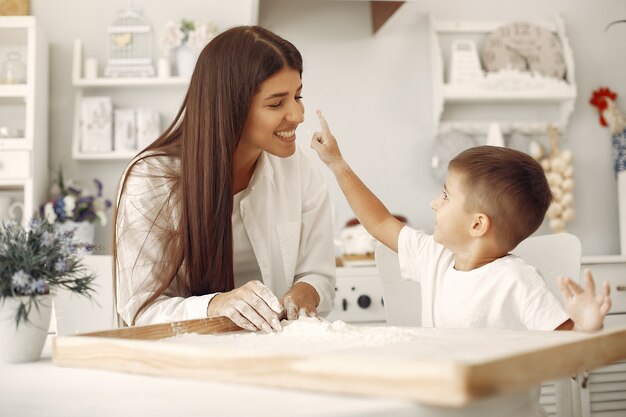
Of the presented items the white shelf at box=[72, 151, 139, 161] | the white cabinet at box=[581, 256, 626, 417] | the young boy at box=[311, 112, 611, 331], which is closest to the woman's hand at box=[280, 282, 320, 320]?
the young boy at box=[311, 112, 611, 331]

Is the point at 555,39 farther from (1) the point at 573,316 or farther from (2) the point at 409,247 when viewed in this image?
(1) the point at 573,316

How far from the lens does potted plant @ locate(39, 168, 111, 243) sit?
2.95m

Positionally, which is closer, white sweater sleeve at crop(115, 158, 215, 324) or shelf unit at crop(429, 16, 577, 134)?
white sweater sleeve at crop(115, 158, 215, 324)

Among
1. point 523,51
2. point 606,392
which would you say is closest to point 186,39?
point 523,51

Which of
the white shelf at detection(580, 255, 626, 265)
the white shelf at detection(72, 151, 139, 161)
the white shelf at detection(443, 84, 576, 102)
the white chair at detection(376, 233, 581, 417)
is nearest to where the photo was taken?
the white chair at detection(376, 233, 581, 417)

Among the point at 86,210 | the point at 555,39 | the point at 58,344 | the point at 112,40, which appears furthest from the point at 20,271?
the point at 555,39

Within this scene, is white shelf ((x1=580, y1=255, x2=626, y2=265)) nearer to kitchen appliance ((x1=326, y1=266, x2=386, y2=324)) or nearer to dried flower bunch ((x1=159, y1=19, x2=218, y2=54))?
kitchen appliance ((x1=326, y1=266, x2=386, y2=324))

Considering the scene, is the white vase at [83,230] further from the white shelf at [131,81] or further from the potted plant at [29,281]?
the potted plant at [29,281]

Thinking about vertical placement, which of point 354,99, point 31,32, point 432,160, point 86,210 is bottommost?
point 86,210

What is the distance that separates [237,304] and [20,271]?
0.37 m

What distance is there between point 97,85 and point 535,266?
2.16 metres

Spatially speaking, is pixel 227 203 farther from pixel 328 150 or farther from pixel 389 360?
pixel 389 360

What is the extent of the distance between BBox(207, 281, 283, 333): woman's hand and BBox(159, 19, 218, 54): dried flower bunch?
6.76 feet

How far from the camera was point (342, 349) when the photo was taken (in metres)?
0.87
